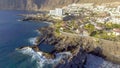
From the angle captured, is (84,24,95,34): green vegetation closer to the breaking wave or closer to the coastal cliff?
the breaking wave

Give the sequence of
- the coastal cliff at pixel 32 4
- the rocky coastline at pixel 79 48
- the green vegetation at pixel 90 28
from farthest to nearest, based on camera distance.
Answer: the coastal cliff at pixel 32 4 → the green vegetation at pixel 90 28 → the rocky coastline at pixel 79 48

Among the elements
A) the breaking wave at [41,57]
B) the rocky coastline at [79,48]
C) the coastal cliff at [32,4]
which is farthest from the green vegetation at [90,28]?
the coastal cliff at [32,4]

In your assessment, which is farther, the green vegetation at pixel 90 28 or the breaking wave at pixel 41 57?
the green vegetation at pixel 90 28

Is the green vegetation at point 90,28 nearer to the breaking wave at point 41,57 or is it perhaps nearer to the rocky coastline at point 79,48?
the rocky coastline at point 79,48

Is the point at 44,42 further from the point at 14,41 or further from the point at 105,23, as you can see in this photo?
the point at 105,23

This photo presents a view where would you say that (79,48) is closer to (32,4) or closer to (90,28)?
(90,28)

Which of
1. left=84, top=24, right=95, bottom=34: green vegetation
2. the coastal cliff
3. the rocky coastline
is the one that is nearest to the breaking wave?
the rocky coastline

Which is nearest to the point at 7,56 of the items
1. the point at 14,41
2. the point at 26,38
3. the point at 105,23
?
the point at 14,41

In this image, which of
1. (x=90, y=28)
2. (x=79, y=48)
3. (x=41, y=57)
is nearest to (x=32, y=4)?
(x=90, y=28)

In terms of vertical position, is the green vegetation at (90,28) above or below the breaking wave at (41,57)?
above
